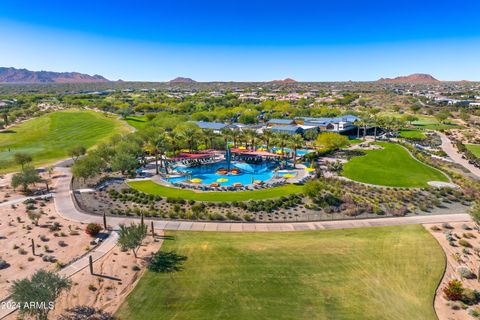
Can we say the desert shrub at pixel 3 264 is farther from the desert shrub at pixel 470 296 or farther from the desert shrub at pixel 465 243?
the desert shrub at pixel 465 243

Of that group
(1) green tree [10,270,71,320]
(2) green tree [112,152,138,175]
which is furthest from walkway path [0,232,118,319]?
(2) green tree [112,152,138,175]

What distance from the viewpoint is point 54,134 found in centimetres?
10850

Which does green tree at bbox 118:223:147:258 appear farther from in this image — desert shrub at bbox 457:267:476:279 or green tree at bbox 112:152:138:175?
green tree at bbox 112:152:138:175

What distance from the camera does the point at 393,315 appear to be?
79.9 ft

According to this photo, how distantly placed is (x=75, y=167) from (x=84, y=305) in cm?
3688

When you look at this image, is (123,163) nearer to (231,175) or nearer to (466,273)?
(231,175)

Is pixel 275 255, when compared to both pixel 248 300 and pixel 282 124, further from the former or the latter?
pixel 282 124

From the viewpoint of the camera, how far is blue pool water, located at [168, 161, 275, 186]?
6191 cm

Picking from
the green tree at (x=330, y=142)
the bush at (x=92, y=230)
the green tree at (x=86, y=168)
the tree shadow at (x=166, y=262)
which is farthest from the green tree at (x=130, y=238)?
the green tree at (x=330, y=142)

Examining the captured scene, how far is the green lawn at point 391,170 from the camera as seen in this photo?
194 feet

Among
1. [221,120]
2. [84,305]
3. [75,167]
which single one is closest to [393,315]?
[84,305]

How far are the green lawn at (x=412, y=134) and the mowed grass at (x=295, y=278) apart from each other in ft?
255

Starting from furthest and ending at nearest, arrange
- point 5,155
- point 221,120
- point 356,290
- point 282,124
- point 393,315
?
point 221,120
point 282,124
point 5,155
point 356,290
point 393,315

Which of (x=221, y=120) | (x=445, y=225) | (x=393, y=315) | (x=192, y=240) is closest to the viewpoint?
(x=393, y=315)
